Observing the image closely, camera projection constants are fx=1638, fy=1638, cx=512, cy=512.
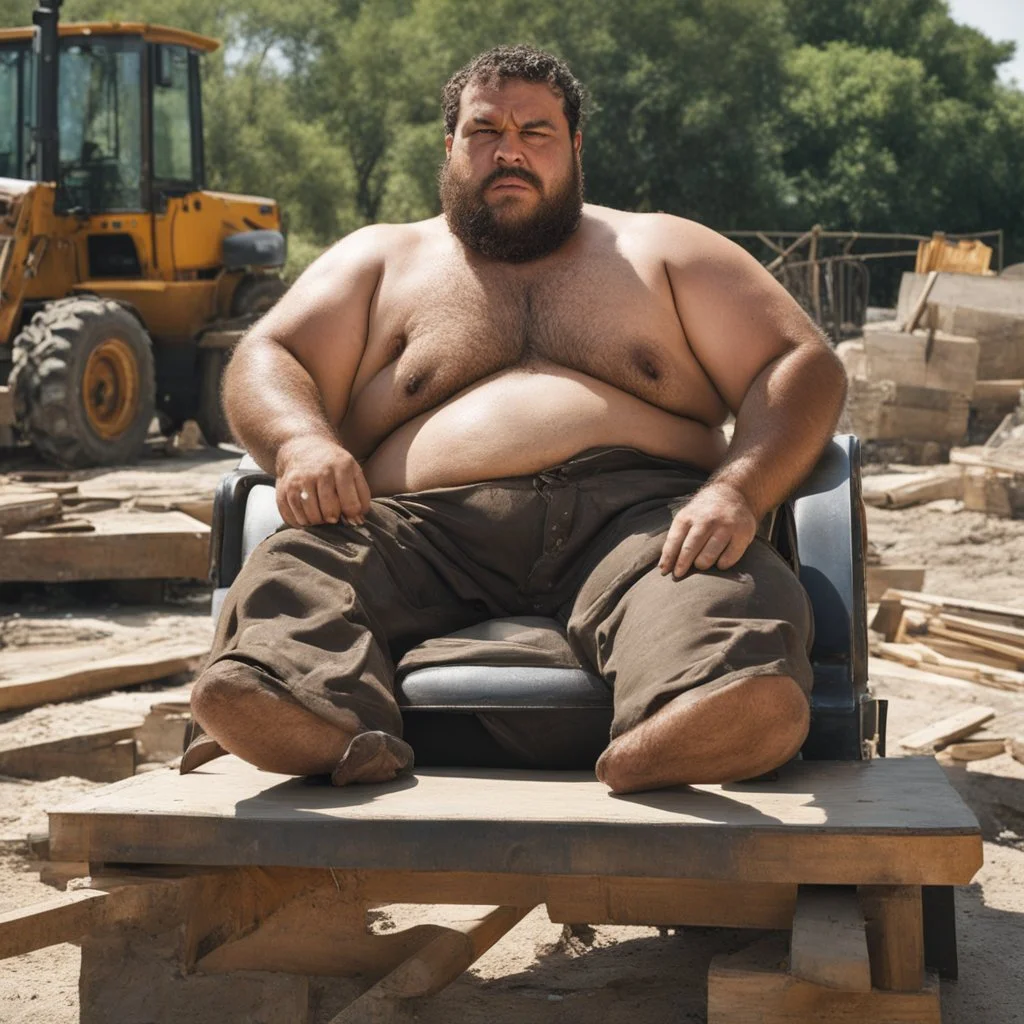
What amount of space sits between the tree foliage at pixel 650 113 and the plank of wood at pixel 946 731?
90.1ft

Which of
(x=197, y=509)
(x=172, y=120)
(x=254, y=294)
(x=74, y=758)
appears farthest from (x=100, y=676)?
(x=254, y=294)

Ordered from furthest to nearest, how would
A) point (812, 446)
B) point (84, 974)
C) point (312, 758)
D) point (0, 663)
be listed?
point (0, 663) → point (812, 446) → point (312, 758) → point (84, 974)

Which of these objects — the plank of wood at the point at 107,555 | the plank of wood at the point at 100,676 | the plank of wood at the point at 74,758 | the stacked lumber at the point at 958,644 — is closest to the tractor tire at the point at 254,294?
the plank of wood at the point at 107,555

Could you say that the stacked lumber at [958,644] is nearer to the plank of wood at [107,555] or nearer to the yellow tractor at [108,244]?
the plank of wood at [107,555]

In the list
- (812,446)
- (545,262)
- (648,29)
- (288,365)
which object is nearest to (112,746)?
(288,365)

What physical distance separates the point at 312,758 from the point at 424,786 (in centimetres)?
18

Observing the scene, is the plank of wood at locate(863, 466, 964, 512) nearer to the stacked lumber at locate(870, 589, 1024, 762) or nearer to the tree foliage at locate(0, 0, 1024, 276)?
the stacked lumber at locate(870, 589, 1024, 762)

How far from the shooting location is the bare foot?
2574 millimetres

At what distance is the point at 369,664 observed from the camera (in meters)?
2.74

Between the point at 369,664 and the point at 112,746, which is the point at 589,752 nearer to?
the point at 369,664

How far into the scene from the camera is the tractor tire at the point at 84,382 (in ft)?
35.9

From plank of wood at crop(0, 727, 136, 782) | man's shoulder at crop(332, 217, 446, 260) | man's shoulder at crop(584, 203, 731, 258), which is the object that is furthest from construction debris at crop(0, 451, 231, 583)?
man's shoulder at crop(584, 203, 731, 258)

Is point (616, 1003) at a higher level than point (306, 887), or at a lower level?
lower

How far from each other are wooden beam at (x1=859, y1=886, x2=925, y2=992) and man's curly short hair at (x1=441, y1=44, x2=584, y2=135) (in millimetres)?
1988
